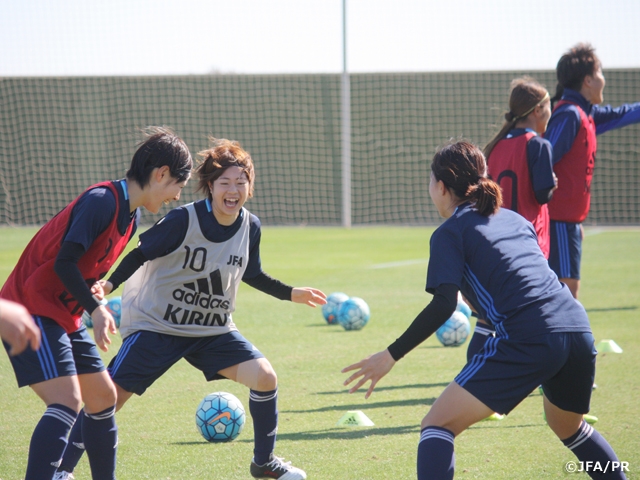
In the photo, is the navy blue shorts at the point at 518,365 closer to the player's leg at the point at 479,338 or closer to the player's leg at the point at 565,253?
the player's leg at the point at 479,338

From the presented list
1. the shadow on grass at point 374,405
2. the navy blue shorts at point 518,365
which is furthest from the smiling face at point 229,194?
the shadow on grass at point 374,405

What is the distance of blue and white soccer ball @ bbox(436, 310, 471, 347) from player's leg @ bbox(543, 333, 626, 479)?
12.8 feet

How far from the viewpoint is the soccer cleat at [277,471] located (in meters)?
3.87

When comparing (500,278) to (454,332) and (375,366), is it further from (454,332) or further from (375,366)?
(454,332)

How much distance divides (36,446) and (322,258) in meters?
11.4

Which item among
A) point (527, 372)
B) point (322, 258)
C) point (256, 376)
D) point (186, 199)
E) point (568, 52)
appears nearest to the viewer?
point (527, 372)

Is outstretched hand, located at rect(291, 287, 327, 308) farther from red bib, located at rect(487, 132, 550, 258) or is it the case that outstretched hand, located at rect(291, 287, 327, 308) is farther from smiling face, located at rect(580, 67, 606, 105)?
smiling face, located at rect(580, 67, 606, 105)

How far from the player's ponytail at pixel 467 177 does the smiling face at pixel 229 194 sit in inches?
44.3

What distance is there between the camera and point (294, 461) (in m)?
4.17

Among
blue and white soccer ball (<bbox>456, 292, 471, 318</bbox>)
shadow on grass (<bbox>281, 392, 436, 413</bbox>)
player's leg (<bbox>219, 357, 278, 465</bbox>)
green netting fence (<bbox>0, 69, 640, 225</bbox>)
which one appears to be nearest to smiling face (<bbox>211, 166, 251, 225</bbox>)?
player's leg (<bbox>219, 357, 278, 465</bbox>)

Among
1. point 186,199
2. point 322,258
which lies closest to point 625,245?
point 322,258

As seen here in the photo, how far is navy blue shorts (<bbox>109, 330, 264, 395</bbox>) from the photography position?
12.6ft

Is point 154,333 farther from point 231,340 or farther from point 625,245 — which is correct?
point 625,245

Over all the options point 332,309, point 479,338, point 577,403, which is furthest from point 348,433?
point 332,309
